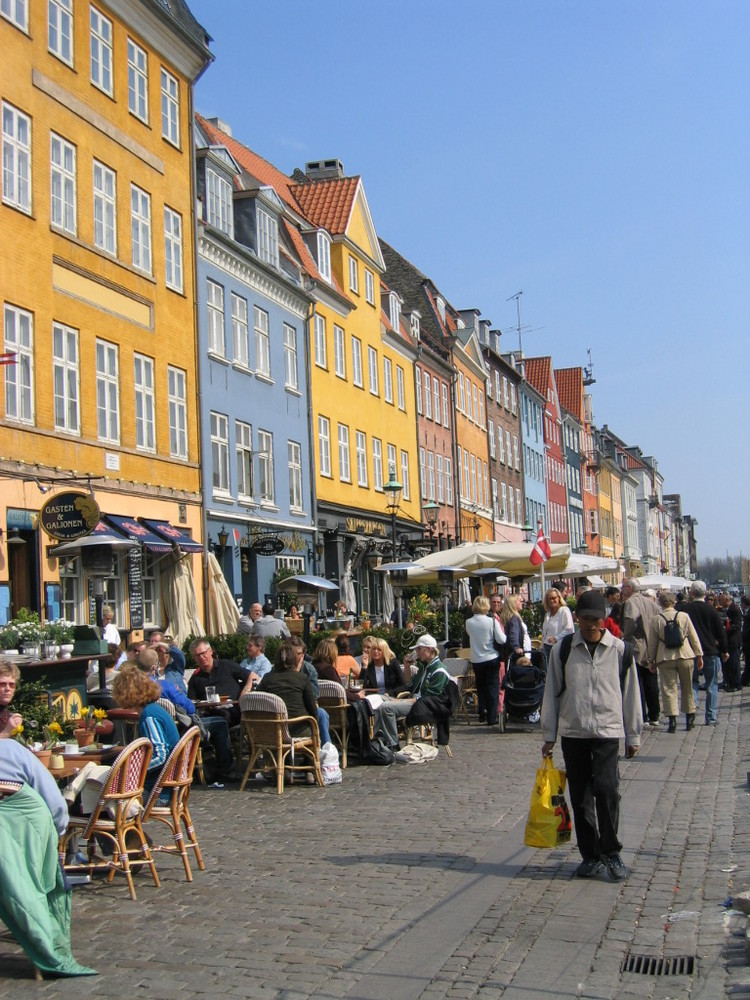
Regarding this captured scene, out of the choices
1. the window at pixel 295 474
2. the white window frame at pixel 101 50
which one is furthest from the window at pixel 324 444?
the white window frame at pixel 101 50

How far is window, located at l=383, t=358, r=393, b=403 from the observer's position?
43.1 metres

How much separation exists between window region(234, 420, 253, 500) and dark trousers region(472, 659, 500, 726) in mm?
12920

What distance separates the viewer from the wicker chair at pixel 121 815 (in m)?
8.09

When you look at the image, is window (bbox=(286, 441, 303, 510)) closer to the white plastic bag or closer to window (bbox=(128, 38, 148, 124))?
window (bbox=(128, 38, 148, 124))

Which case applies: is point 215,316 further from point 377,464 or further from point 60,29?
point 377,464

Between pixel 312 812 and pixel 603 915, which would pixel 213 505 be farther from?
pixel 603 915

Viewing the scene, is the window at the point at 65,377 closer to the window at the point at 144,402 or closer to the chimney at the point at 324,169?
the window at the point at 144,402

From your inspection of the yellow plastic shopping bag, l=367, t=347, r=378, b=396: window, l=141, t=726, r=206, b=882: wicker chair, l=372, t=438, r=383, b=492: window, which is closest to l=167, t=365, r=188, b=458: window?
l=372, t=438, r=383, b=492: window

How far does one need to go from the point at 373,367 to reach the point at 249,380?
11.4m

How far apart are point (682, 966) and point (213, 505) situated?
902 inches

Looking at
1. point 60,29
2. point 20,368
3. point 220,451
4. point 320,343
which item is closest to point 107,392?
point 20,368

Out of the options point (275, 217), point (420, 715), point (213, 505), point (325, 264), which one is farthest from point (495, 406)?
point (420, 715)

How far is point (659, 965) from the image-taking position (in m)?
6.22

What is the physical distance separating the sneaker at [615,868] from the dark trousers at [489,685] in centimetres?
952
